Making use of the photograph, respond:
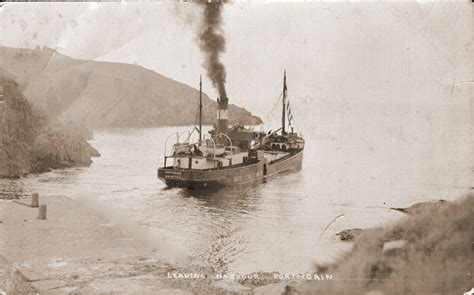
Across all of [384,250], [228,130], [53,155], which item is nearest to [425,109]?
[384,250]

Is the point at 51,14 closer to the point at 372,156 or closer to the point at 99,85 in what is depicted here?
the point at 99,85

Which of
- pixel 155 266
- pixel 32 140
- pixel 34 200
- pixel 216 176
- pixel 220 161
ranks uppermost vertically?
pixel 32 140

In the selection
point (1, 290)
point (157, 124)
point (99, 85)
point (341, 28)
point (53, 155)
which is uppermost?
point (341, 28)

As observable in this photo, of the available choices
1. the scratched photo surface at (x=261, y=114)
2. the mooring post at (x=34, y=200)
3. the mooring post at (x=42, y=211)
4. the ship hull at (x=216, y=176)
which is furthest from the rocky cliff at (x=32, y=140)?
the ship hull at (x=216, y=176)

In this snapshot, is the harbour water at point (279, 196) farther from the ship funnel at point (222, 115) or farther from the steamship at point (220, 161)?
the ship funnel at point (222, 115)

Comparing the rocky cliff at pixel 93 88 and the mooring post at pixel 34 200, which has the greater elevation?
the rocky cliff at pixel 93 88

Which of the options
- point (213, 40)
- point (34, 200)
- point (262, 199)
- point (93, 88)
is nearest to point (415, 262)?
point (213, 40)

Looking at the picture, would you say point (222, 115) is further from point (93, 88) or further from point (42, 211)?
point (42, 211)
